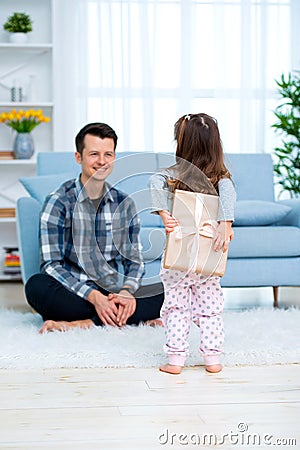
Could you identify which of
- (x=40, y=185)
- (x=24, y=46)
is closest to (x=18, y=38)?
(x=24, y=46)

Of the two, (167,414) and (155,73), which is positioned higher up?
(155,73)

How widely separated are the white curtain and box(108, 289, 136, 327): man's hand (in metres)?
2.58

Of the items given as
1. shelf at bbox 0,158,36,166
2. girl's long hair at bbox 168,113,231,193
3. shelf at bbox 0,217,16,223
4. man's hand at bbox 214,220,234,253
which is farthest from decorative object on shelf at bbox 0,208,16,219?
man's hand at bbox 214,220,234,253

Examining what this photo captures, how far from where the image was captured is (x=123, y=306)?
2.93 metres

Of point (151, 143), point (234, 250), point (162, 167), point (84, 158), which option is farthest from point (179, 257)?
point (151, 143)

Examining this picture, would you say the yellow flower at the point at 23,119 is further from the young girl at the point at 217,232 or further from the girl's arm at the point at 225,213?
the girl's arm at the point at 225,213

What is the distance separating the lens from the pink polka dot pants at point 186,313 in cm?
232

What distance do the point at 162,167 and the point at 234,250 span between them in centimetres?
143

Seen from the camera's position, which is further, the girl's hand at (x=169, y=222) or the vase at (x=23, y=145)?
the vase at (x=23, y=145)

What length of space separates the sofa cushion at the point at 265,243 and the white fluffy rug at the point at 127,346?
0.53 meters

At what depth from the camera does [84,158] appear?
9.61 ft

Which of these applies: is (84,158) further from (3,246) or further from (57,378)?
(3,246)

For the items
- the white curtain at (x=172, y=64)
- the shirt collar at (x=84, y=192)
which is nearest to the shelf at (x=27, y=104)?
the white curtain at (x=172, y=64)

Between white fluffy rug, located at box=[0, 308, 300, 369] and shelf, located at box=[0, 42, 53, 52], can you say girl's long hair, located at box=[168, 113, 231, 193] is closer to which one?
white fluffy rug, located at box=[0, 308, 300, 369]
